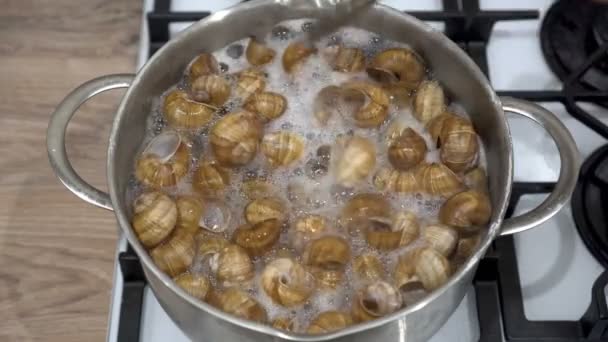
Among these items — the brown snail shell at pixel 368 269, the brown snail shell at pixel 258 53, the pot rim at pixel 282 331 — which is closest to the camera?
the pot rim at pixel 282 331

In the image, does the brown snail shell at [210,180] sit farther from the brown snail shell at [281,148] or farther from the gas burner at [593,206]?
the gas burner at [593,206]

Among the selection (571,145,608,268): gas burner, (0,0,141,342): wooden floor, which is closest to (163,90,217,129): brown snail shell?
(0,0,141,342): wooden floor

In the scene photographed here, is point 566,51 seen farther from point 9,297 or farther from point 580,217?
point 9,297

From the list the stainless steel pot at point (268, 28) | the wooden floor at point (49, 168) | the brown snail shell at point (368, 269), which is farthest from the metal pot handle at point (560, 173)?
the wooden floor at point (49, 168)

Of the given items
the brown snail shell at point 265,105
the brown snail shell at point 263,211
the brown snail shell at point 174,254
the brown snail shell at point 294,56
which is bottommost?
the brown snail shell at point 174,254

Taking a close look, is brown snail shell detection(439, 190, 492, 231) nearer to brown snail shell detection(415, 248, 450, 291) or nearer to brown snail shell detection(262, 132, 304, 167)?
brown snail shell detection(415, 248, 450, 291)

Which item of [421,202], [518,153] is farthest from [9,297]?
[518,153]
